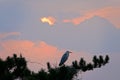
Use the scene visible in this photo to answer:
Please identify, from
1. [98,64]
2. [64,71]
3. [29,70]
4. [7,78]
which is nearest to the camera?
[64,71]

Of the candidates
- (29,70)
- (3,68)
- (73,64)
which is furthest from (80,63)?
(3,68)

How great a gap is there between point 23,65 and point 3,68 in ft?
5.51

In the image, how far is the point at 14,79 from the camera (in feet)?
58.3

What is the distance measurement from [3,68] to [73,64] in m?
3.34

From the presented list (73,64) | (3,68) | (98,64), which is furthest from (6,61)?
(98,64)

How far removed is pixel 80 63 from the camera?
1920cm

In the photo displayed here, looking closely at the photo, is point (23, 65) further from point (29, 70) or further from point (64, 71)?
point (64, 71)

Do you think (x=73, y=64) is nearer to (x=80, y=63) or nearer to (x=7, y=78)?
(x=80, y=63)

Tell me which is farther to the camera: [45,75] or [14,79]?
[14,79]

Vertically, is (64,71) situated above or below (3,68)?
below

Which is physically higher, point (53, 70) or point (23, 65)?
point (23, 65)

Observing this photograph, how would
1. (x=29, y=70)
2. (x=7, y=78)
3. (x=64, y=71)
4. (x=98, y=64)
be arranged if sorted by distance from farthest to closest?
(x=98, y=64)
(x=29, y=70)
(x=7, y=78)
(x=64, y=71)

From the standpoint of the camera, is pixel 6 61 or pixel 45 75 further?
pixel 6 61

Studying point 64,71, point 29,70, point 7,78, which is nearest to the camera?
point 64,71
